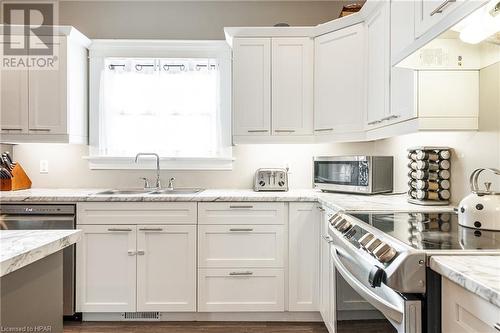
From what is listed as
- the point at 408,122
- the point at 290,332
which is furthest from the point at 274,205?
the point at 408,122

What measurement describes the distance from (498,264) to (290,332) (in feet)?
6.08

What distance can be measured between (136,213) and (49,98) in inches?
47.8

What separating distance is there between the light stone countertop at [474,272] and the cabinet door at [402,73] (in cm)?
98

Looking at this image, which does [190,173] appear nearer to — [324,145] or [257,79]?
[257,79]

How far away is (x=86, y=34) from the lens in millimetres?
3283

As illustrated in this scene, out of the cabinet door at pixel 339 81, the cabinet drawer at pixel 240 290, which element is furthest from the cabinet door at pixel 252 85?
the cabinet drawer at pixel 240 290

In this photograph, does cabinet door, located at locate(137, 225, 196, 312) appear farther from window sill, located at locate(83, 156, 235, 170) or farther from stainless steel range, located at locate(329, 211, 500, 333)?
stainless steel range, located at locate(329, 211, 500, 333)

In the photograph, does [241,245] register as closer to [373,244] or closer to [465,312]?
[373,244]

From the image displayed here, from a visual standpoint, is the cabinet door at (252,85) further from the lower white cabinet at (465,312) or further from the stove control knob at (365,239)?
the lower white cabinet at (465,312)

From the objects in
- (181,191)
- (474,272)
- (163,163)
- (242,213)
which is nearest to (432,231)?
(474,272)

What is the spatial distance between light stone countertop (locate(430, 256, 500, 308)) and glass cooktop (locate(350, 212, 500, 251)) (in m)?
0.09

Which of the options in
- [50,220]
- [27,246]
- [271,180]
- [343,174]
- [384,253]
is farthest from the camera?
[271,180]

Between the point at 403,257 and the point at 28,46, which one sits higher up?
the point at 28,46

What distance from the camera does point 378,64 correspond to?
233cm
